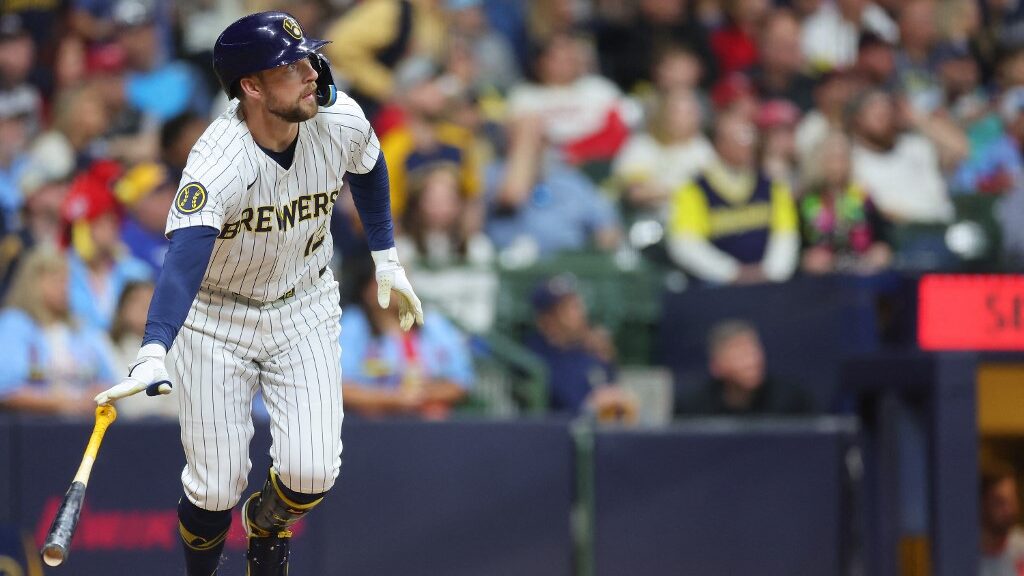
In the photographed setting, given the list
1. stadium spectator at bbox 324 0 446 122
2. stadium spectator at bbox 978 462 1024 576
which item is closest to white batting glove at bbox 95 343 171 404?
stadium spectator at bbox 978 462 1024 576

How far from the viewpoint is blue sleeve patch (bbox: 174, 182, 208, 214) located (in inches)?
170

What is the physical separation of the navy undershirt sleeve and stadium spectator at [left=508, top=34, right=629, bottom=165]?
4540 mm

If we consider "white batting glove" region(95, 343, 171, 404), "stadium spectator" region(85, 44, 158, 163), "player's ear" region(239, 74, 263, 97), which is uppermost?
"stadium spectator" region(85, 44, 158, 163)

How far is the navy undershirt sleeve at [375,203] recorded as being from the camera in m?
4.97

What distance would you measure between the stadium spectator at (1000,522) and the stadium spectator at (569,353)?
76.7 inches

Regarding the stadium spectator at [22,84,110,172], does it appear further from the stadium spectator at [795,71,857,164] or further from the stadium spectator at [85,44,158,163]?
the stadium spectator at [795,71,857,164]

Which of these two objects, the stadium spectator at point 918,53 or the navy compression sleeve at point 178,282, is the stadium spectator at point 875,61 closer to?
the stadium spectator at point 918,53

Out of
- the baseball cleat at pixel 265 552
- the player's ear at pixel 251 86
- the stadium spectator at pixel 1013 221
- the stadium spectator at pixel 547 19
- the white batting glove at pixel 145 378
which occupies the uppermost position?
the stadium spectator at pixel 547 19

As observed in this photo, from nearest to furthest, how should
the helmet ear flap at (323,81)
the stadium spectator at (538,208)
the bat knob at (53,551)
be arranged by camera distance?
the bat knob at (53,551), the helmet ear flap at (323,81), the stadium spectator at (538,208)

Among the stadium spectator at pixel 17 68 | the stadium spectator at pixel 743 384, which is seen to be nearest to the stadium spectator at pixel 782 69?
the stadium spectator at pixel 743 384

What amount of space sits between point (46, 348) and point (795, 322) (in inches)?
152

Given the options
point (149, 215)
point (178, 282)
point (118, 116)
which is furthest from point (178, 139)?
point (178, 282)

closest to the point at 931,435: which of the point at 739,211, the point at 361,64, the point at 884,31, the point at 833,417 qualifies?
the point at 833,417

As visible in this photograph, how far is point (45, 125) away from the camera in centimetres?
899
